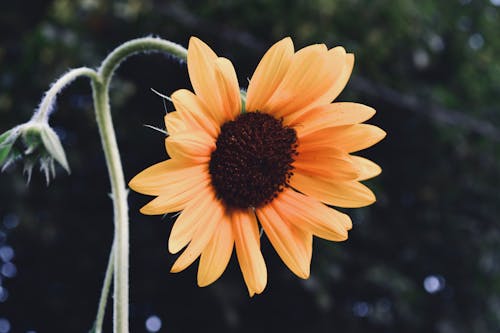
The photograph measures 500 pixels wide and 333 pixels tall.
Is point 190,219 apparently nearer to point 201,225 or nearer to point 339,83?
point 201,225

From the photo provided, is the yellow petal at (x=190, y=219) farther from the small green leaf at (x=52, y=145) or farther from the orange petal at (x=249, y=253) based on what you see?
the small green leaf at (x=52, y=145)

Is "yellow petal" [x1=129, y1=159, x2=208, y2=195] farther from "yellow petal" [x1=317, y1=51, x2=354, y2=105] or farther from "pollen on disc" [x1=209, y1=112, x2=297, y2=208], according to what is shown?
"yellow petal" [x1=317, y1=51, x2=354, y2=105]

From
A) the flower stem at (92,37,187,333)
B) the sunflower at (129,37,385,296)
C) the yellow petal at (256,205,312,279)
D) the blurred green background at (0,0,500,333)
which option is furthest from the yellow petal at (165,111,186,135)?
the blurred green background at (0,0,500,333)

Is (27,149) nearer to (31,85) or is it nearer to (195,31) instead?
(31,85)

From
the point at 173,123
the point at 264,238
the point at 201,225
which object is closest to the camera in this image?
the point at 173,123

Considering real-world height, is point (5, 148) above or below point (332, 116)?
below

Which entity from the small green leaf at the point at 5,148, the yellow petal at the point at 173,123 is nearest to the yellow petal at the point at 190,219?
the yellow petal at the point at 173,123

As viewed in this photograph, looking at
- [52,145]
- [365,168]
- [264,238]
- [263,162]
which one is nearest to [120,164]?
[52,145]

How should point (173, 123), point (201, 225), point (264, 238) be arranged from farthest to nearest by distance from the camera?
point (264, 238) → point (201, 225) → point (173, 123)
